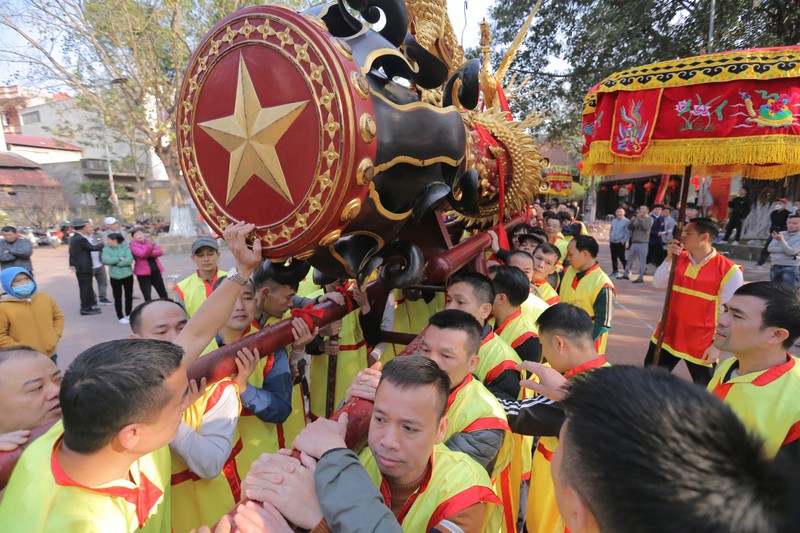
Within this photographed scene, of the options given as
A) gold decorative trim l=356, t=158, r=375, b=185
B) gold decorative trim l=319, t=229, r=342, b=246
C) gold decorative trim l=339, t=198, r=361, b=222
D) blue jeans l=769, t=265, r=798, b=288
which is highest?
gold decorative trim l=356, t=158, r=375, b=185

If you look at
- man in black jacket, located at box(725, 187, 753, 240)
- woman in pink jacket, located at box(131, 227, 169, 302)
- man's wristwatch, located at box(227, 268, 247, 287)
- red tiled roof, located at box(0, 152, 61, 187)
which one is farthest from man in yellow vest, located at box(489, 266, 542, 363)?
red tiled roof, located at box(0, 152, 61, 187)

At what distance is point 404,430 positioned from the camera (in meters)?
1.26

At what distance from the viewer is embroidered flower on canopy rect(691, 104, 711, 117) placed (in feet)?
8.20

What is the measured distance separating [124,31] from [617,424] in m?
14.7

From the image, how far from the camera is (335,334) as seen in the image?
2.76 metres

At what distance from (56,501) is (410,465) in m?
0.92

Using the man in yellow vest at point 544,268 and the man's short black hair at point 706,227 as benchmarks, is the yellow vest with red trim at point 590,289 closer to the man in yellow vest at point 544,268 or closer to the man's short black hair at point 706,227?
the man in yellow vest at point 544,268

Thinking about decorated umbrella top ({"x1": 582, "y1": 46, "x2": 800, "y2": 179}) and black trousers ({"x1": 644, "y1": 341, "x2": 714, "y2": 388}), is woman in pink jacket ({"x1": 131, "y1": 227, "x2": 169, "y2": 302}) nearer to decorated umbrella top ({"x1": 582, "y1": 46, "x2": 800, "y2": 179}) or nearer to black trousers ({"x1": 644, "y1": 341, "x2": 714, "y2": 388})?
decorated umbrella top ({"x1": 582, "y1": 46, "x2": 800, "y2": 179})

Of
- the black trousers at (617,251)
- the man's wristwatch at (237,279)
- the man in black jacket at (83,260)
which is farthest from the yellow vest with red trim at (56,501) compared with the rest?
the black trousers at (617,251)

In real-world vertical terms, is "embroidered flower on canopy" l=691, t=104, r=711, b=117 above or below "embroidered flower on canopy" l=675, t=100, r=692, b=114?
below

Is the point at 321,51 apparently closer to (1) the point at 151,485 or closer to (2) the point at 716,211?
(1) the point at 151,485

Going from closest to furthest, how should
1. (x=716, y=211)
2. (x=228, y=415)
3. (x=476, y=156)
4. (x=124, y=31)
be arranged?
1. (x=228, y=415)
2. (x=476, y=156)
3. (x=124, y=31)
4. (x=716, y=211)

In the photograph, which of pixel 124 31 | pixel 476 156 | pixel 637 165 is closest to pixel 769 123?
pixel 637 165

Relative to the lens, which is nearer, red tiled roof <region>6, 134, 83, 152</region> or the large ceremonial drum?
the large ceremonial drum
